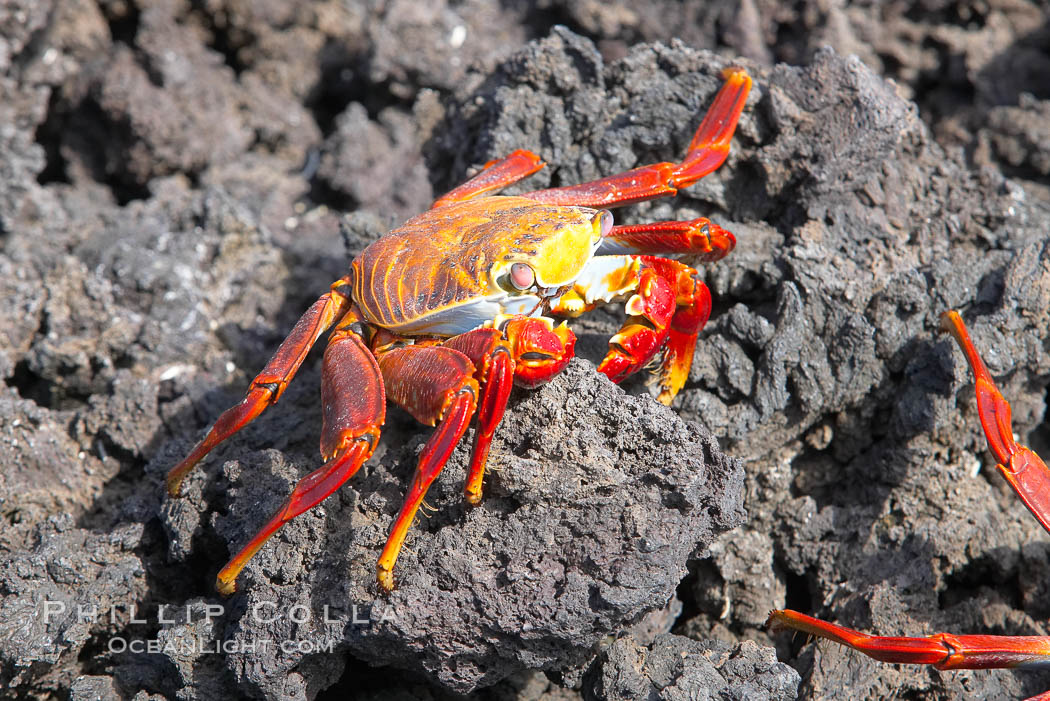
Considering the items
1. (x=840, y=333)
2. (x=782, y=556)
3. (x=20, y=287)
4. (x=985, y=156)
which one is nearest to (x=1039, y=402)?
(x=840, y=333)

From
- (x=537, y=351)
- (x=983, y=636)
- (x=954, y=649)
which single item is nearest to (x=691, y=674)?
(x=954, y=649)

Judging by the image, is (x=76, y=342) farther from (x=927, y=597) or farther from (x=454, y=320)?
(x=927, y=597)

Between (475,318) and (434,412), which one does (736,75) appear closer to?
(475,318)

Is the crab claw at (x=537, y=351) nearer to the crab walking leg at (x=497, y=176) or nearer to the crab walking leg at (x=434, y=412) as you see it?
the crab walking leg at (x=434, y=412)

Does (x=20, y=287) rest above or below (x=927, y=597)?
below

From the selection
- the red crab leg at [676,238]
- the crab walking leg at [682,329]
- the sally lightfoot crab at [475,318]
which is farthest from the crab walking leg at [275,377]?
the crab walking leg at [682,329]
